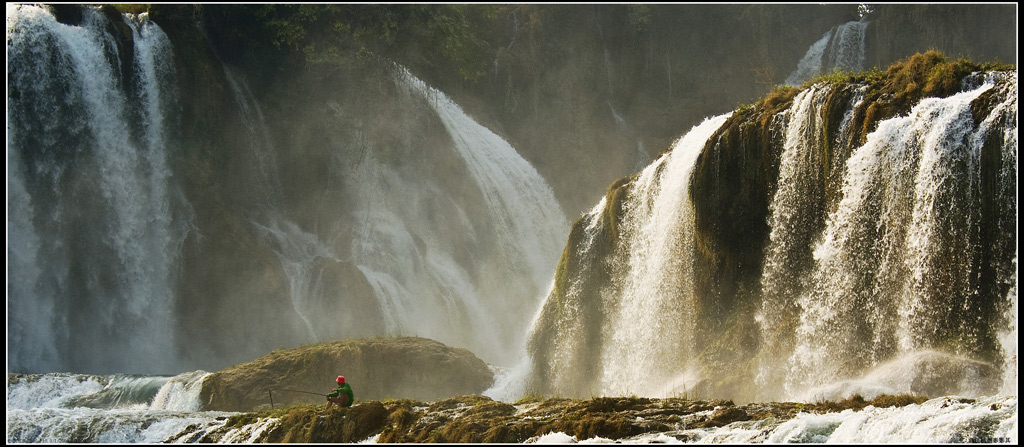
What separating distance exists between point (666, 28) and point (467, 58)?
1128cm

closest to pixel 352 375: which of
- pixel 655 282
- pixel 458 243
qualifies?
pixel 655 282

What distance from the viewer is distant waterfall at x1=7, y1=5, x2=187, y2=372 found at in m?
31.1

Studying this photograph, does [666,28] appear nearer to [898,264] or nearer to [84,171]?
[84,171]

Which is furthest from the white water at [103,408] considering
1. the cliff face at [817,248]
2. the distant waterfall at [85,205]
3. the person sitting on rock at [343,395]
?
the cliff face at [817,248]

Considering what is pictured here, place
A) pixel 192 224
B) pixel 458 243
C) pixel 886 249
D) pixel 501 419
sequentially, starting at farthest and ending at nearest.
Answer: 1. pixel 458 243
2. pixel 192 224
3. pixel 886 249
4. pixel 501 419

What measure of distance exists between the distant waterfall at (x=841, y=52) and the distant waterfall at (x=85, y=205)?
2700 cm

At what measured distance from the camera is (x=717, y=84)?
4938 centimetres

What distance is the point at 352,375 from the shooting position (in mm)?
23828

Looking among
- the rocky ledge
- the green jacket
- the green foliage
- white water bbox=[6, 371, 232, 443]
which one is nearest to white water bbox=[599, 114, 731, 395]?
the rocky ledge

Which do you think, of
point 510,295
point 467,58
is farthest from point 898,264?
point 467,58

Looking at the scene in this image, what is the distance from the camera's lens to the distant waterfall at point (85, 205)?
102ft

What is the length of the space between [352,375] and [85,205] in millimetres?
12644

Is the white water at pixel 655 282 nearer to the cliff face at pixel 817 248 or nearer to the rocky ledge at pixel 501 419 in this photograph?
the cliff face at pixel 817 248

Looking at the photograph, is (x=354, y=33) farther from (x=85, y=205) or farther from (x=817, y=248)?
(x=817, y=248)
